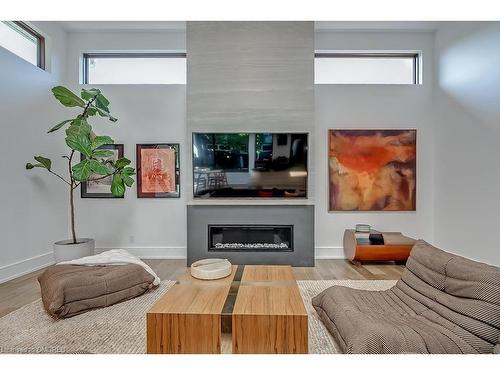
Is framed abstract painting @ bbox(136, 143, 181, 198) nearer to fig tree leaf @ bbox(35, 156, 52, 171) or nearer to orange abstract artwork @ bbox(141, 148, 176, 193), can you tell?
orange abstract artwork @ bbox(141, 148, 176, 193)

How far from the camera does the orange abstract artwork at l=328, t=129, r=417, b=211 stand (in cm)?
490

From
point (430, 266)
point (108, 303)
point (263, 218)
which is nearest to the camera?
point (430, 266)

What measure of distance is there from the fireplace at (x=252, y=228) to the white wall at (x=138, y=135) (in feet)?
2.34

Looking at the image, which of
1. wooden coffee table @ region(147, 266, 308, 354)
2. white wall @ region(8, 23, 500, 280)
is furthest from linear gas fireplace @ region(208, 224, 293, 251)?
wooden coffee table @ region(147, 266, 308, 354)

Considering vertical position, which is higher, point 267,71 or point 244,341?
point 267,71

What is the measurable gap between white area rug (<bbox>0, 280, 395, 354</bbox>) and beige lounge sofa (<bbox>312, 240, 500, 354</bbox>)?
33cm

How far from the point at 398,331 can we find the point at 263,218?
280cm

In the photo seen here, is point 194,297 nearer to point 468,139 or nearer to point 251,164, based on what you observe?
→ point 251,164

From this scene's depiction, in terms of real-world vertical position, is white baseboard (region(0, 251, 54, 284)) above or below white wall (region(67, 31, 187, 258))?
below

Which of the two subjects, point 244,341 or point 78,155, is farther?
point 78,155

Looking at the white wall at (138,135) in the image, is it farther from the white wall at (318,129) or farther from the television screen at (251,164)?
the television screen at (251,164)

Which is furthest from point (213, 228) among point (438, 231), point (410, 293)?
point (438, 231)

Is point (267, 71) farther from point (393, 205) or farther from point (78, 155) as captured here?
point (78, 155)

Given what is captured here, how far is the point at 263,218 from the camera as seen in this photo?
4.36 m
